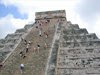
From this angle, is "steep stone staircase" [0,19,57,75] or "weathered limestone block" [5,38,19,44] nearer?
"steep stone staircase" [0,19,57,75]

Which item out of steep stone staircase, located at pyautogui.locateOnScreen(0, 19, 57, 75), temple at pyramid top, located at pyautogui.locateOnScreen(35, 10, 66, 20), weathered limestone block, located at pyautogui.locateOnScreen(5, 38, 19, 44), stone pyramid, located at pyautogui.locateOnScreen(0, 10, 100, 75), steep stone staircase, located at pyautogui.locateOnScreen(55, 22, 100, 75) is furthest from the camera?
temple at pyramid top, located at pyautogui.locateOnScreen(35, 10, 66, 20)

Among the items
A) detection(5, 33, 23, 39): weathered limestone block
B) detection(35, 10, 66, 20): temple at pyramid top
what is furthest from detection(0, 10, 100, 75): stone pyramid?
detection(35, 10, 66, 20): temple at pyramid top

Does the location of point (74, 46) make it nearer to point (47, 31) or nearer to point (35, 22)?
point (47, 31)

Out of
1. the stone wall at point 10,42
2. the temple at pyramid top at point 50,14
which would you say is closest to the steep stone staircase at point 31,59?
the stone wall at point 10,42

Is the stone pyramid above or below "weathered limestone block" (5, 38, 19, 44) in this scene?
below

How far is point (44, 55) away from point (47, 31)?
635 centimetres

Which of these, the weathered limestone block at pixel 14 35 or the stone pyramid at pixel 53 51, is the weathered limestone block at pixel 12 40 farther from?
the weathered limestone block at pixel 14 35

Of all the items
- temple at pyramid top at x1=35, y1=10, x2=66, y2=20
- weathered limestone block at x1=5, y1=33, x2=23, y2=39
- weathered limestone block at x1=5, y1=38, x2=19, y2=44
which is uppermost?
temple at pyramid top at x1=35, y1=10, x2=66, y2=20

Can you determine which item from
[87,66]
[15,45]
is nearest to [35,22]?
[15,45]

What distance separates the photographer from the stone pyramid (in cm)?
2431

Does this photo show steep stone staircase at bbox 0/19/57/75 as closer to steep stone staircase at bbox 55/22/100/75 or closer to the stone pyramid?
the stone pyramid

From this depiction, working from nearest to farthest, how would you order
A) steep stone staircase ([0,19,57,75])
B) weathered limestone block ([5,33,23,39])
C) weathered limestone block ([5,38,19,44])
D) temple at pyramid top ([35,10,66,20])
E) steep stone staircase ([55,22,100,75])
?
1. steep stone staircase ([55,22,100,75])
2. steep stone staircase ([0,19,57,75])
3. weathered limestone block ([5,38,19,44])
4. weathered limestone block ([5,33,23,39])
5. temple at pyramid top ([35,10,66,20])

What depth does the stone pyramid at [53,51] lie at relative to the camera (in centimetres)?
2431

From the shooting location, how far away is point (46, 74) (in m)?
23.5
